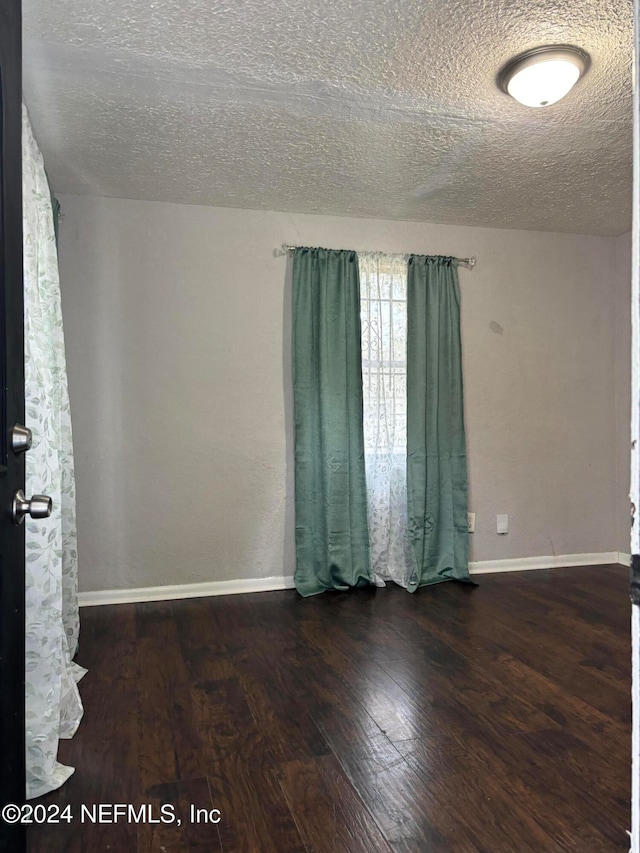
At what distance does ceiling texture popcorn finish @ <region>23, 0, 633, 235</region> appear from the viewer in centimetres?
202

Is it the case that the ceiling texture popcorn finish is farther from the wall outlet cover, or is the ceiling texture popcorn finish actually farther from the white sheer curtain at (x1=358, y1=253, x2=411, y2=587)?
the wall outlet cover

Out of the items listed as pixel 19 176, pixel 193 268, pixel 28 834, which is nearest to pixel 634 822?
pixel 19 176

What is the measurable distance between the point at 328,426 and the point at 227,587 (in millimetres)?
1153

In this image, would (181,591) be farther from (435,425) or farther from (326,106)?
(326,106)

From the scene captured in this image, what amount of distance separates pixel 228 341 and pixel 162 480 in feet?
3.03

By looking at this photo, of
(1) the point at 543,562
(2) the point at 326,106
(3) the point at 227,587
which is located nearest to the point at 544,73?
(2) the point at 326,106

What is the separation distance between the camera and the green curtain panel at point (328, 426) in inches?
152

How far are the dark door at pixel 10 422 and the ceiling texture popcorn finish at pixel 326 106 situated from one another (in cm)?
109

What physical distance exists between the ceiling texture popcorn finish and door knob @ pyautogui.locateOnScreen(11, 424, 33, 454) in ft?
4.99

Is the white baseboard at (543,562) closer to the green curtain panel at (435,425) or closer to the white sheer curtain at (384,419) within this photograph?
the green curtain panel at (435,425)

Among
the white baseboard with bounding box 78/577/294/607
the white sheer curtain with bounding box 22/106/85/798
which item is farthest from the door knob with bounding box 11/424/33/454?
the white baseboard with bounding box 78/577/294/607

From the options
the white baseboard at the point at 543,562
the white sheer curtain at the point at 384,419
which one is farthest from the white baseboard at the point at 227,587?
the white sheer curtain at the point at 384,419

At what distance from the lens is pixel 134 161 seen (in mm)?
3133

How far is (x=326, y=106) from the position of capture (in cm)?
257
